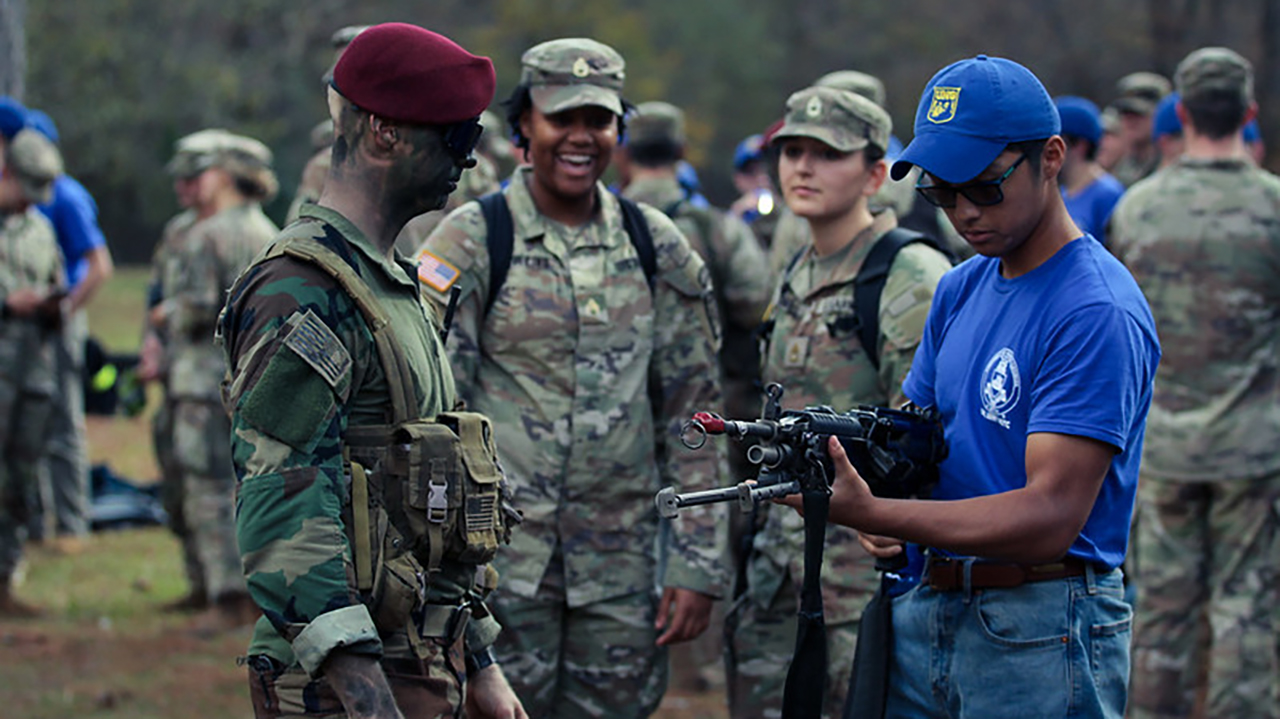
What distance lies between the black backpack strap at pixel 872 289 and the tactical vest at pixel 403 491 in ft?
5.63

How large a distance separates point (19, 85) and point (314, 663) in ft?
30.7

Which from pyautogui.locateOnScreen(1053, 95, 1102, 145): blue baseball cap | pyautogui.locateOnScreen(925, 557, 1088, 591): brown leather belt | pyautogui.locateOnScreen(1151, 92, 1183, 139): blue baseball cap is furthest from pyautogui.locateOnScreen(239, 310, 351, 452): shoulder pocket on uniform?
pyautogui.locateOnScreen(1151, 92, 1183, 139): blue baseball cap

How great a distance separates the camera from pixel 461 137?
9.95 feet

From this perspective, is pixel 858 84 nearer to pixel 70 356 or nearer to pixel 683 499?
pixel 683 499

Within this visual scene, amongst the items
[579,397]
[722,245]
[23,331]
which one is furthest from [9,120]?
[579,397]

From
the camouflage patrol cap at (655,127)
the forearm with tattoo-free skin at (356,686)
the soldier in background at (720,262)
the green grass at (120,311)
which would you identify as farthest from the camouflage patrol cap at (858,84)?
the green grass at (120,311)

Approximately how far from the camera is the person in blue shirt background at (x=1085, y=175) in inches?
305

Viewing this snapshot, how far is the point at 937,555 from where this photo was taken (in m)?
3.35

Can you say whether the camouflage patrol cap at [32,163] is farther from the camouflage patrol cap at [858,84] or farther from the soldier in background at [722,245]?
the camouflage patrol cap at [858,84]

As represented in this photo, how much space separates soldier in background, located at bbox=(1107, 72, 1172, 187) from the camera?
9.48 metres

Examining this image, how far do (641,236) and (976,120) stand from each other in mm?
1711

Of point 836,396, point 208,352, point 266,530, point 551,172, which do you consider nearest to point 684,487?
point 836,396

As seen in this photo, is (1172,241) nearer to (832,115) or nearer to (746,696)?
(832,115)

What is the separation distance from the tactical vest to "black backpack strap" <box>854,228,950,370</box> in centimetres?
172
